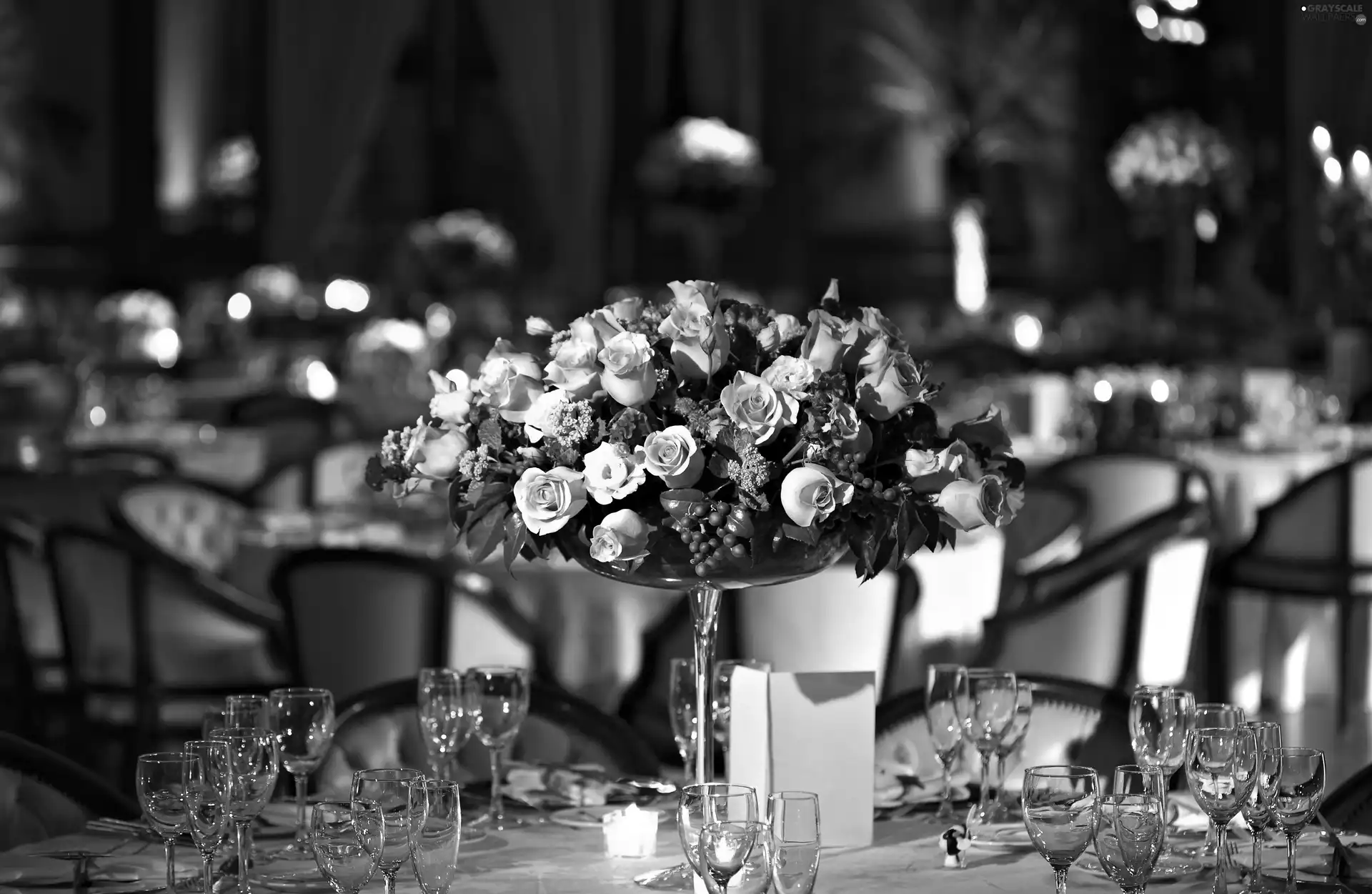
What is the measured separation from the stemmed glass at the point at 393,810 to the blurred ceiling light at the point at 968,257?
11.9m

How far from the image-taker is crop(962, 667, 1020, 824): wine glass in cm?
208

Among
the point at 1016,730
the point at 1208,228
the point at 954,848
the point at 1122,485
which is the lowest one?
the point at 954,848

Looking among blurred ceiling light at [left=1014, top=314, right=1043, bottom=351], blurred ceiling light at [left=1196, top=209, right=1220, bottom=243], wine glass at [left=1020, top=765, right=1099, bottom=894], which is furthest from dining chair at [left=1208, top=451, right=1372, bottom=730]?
blurred ceiling light at [left=1196, top=209, right=1220, bottom=243]

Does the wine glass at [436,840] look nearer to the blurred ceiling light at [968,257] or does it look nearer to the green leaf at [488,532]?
the green leaf at [488,532]

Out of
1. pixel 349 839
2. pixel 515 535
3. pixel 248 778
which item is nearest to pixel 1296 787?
pixel 515 535

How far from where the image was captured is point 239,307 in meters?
11.0

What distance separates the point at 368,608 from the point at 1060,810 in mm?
1975

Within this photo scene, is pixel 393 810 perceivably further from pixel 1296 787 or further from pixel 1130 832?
pixel 1296 787

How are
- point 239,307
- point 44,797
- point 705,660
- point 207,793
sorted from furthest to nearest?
1. point 239,307
2. point 44,797
3. point 705,660
4. point 207,793

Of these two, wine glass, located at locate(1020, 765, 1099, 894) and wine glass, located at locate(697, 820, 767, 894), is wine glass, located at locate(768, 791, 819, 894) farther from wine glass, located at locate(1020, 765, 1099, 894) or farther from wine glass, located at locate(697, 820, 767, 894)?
wine glass, located at locate(1020, 765, 1099, 894)

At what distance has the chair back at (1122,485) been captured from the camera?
4934 millimetres

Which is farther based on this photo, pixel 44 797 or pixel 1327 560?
pixel 1327 560

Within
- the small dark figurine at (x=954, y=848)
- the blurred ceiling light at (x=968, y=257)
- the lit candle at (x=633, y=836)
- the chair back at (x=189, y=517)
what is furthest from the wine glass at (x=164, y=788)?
the blurred ceiling light at (x=968, y=257)

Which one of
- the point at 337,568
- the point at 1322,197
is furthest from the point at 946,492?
the point at 1322,197
